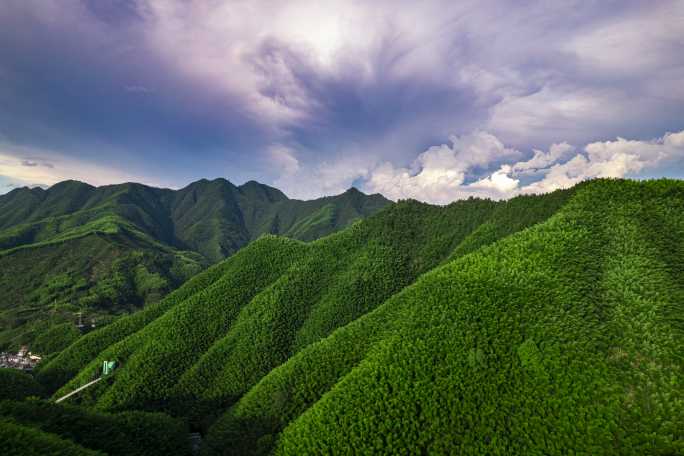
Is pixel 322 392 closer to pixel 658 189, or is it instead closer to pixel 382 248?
pixel 382 248

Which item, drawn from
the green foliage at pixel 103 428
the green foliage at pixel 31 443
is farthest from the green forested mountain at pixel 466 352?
the green foliage at pixel 31 443

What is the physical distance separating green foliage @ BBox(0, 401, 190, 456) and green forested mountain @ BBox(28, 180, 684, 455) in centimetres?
711

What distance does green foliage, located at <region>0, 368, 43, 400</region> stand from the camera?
201 ft

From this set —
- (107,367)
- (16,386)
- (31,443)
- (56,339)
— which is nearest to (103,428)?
(31,443)

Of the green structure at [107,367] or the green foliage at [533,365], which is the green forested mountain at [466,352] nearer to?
the green foliage at [533,365]

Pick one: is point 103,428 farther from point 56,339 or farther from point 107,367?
point 56,339

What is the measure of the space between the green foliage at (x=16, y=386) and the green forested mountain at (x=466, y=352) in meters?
8.39

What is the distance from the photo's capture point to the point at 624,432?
1313 inches

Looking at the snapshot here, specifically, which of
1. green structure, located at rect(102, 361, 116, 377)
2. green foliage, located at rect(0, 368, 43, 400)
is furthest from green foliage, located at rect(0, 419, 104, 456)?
green structure, located at rect(102, 361, 116, 377)

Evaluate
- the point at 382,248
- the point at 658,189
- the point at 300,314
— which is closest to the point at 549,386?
the point at 658,189

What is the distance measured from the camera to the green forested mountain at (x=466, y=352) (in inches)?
1475

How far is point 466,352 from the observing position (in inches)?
1802

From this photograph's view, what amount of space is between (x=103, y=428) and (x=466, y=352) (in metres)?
50.6

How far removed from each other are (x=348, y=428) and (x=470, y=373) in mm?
17626
